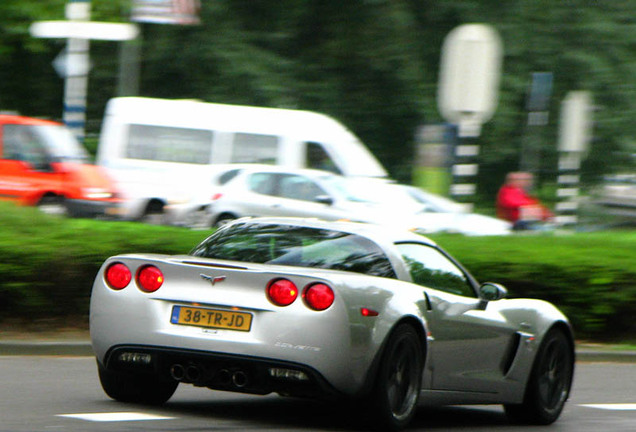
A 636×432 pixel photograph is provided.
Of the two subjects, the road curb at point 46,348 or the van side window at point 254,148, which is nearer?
the road curb at point 46,348

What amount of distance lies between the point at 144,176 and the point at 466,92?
10.8 metres

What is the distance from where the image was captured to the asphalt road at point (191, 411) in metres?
7.43

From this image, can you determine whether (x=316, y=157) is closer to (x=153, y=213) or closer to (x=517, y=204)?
(x=153, y=213)

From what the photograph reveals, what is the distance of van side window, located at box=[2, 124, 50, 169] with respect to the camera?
20.5m

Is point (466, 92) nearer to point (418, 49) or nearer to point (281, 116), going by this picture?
point (281, 116)

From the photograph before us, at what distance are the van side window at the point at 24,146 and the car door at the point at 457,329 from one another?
13026 millimetres

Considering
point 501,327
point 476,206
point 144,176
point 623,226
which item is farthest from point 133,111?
point 501,327

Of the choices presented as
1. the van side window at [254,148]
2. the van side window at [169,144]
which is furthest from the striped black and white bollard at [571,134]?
the van side window at [169,144]

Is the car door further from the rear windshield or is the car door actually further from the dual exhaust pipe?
the dual exhaust pipe

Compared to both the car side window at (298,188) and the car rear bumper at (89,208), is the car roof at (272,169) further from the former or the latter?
the car rear bumper at (89,208)

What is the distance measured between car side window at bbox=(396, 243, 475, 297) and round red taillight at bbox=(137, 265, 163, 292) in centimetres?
143

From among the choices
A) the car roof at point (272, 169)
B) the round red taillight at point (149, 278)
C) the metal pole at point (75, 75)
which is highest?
the metal pole at point (75, 75)

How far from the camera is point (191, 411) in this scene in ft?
26.7

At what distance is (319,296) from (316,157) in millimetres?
17817
